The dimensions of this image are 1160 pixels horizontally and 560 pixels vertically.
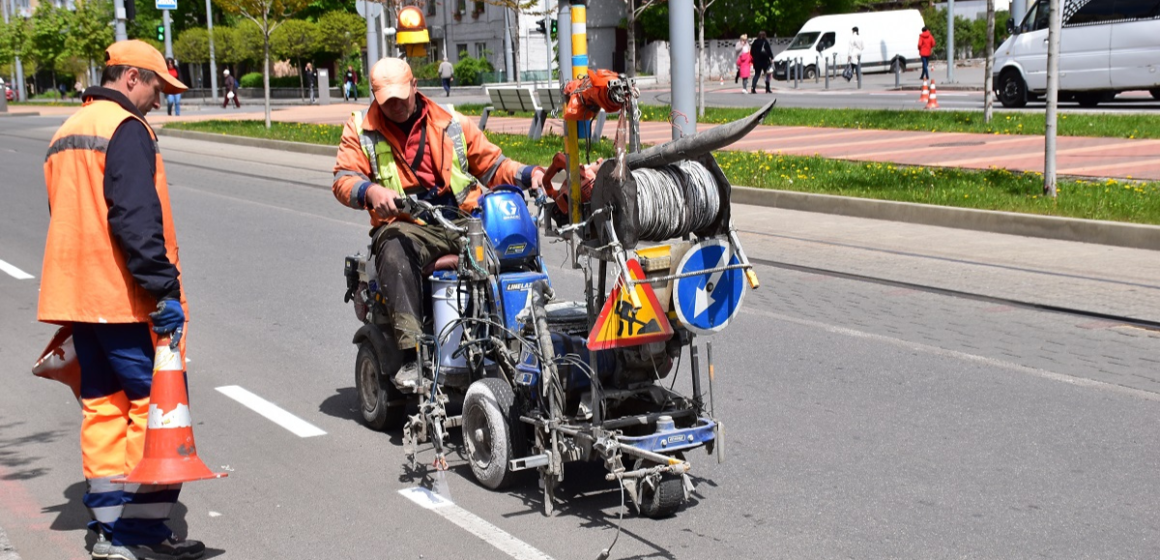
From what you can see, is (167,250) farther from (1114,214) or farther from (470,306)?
(1114,214)

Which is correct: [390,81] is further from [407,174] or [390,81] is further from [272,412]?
[272,412]

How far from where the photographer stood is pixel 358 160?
5789 millimetres

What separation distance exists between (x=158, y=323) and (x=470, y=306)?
1.64 meters

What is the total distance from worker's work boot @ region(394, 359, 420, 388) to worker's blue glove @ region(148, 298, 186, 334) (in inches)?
58.4

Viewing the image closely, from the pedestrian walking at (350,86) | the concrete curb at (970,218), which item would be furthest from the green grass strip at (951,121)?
the pedestrian walking at (350,86)

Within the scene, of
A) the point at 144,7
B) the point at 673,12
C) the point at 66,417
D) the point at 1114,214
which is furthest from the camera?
the point at 144,7

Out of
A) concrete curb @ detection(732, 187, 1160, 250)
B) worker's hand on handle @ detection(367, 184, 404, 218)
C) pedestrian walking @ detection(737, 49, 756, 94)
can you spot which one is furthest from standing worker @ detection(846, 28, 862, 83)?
worker's hand on handle @ detection(367, 184, 404, 218)

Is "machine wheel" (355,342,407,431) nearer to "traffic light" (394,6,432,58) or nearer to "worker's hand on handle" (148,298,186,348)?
"worker's hand on handle" (148,298,186,348)

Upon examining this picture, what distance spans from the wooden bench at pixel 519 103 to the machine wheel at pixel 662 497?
18384mm

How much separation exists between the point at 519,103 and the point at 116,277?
21.4m

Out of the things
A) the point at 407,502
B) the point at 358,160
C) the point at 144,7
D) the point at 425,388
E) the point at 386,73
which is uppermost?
the point at 144,7

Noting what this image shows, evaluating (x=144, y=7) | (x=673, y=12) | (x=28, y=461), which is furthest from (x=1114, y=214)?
(x=144, y=7)

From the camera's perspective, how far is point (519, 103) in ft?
83.6

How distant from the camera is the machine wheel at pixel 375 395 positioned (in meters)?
6.09
